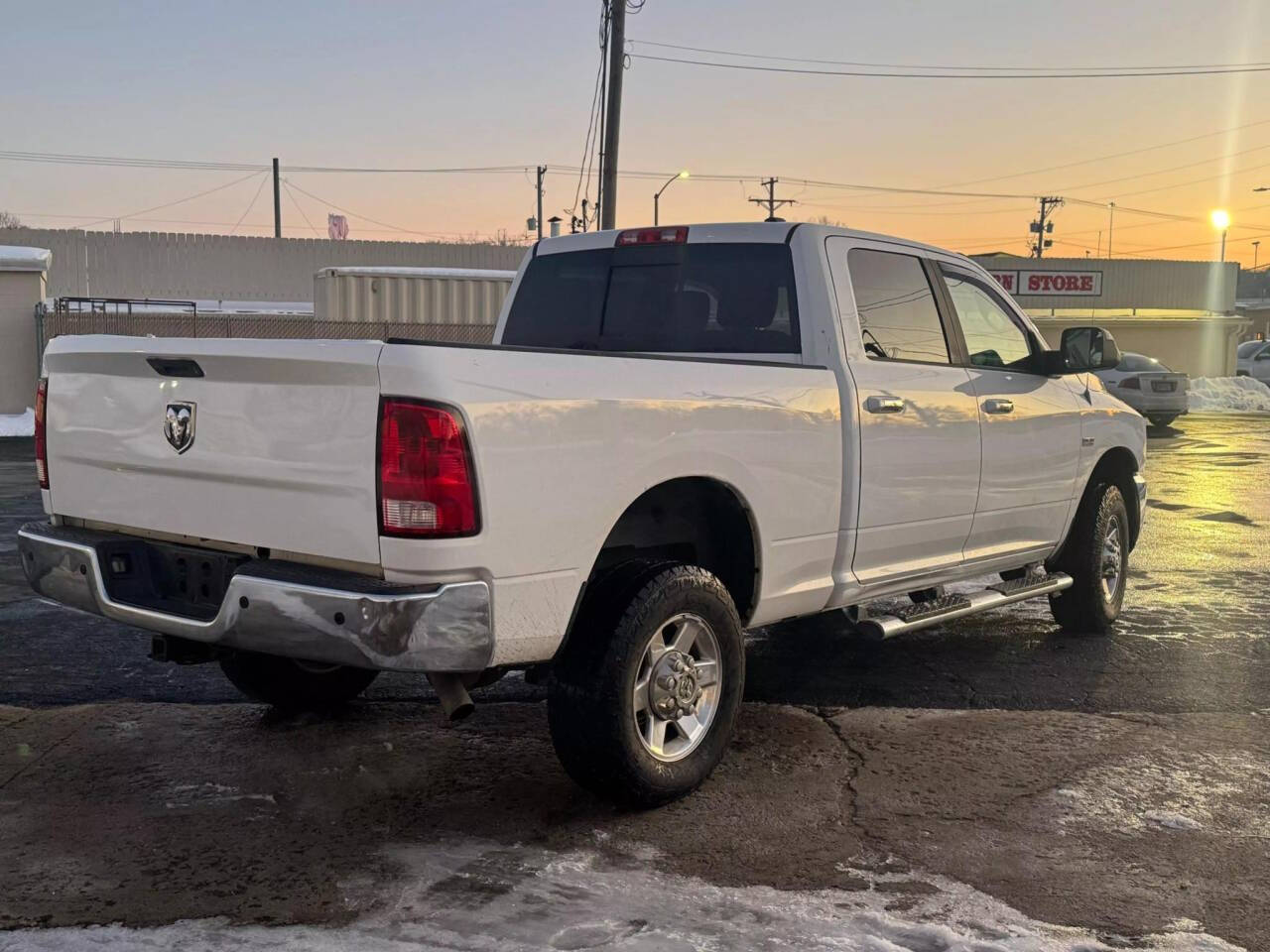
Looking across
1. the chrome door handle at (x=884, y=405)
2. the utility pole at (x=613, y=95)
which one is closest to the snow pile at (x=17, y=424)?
the utility pole at (x=613, y=95)

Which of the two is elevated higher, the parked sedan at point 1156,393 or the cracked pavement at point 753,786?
the parked sedan at point 1156,393

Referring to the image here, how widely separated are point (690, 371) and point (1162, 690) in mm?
3061

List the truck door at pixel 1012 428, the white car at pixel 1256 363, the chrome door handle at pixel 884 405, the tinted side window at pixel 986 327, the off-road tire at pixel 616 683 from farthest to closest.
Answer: the white car at pixel 1256 363
the tinted side window at pixel 986 327
the truck door at pixel 1012 428
the chrome door handle at pixel 884 405
the off-road tire at pixel 616 683

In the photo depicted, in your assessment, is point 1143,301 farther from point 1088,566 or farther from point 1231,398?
point 1088,566

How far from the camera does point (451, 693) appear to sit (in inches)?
149

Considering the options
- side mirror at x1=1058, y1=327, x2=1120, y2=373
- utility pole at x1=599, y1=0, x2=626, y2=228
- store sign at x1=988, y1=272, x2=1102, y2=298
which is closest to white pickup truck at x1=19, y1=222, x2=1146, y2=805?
side mirror at x1=1058, y1=327, x2=1120, y2=373

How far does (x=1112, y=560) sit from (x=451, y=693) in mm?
4654

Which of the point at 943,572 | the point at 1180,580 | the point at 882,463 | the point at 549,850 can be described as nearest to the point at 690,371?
the point at 882,463

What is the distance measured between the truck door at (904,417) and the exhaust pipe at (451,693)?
1.90 meters

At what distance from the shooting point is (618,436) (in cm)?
392

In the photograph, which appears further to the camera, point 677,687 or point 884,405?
point 884,405

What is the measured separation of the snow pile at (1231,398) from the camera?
31.1 meters

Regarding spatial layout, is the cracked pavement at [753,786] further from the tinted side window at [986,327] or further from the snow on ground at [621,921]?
the tinted side window at [986,327]

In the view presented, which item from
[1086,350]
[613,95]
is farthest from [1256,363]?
[1086,350]
